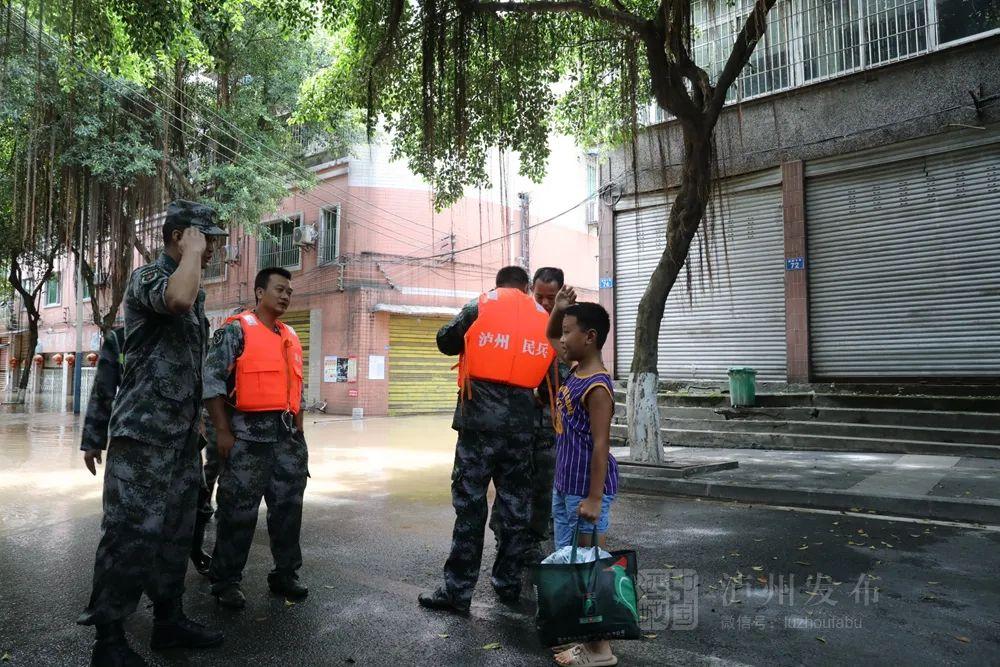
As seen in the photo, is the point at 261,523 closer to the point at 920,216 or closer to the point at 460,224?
the point at 920,216

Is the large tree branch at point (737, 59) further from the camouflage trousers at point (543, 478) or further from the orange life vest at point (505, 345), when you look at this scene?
the orange life vest at point (505, 345)

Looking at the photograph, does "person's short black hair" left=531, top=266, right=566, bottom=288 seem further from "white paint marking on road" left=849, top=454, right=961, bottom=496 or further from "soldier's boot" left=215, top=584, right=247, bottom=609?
"white paint marking on road" left=849, top=454, right=961, bottom=496

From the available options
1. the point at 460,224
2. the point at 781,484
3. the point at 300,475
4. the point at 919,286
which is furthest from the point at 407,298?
the point at 300,475

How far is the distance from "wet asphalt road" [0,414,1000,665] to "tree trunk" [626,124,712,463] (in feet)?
4.95

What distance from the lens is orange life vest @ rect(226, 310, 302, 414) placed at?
367cm

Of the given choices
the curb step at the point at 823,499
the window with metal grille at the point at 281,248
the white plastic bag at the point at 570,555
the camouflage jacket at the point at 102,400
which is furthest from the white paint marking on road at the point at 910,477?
the window with metal grille at the point at 281,248

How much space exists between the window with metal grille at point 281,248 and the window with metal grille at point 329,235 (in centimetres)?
122

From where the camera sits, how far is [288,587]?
3766 millimetres

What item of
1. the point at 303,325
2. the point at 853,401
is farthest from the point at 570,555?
the point at 303,325

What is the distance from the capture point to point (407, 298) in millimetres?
21719

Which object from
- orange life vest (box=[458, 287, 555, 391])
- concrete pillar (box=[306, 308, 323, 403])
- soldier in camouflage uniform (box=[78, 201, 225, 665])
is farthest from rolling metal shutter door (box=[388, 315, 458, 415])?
soldier in camouflage uniform (box=[78, 201, 225, 665])

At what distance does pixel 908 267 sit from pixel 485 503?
10.4m

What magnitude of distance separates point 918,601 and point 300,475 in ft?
11.1

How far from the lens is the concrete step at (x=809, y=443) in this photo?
360 inches
